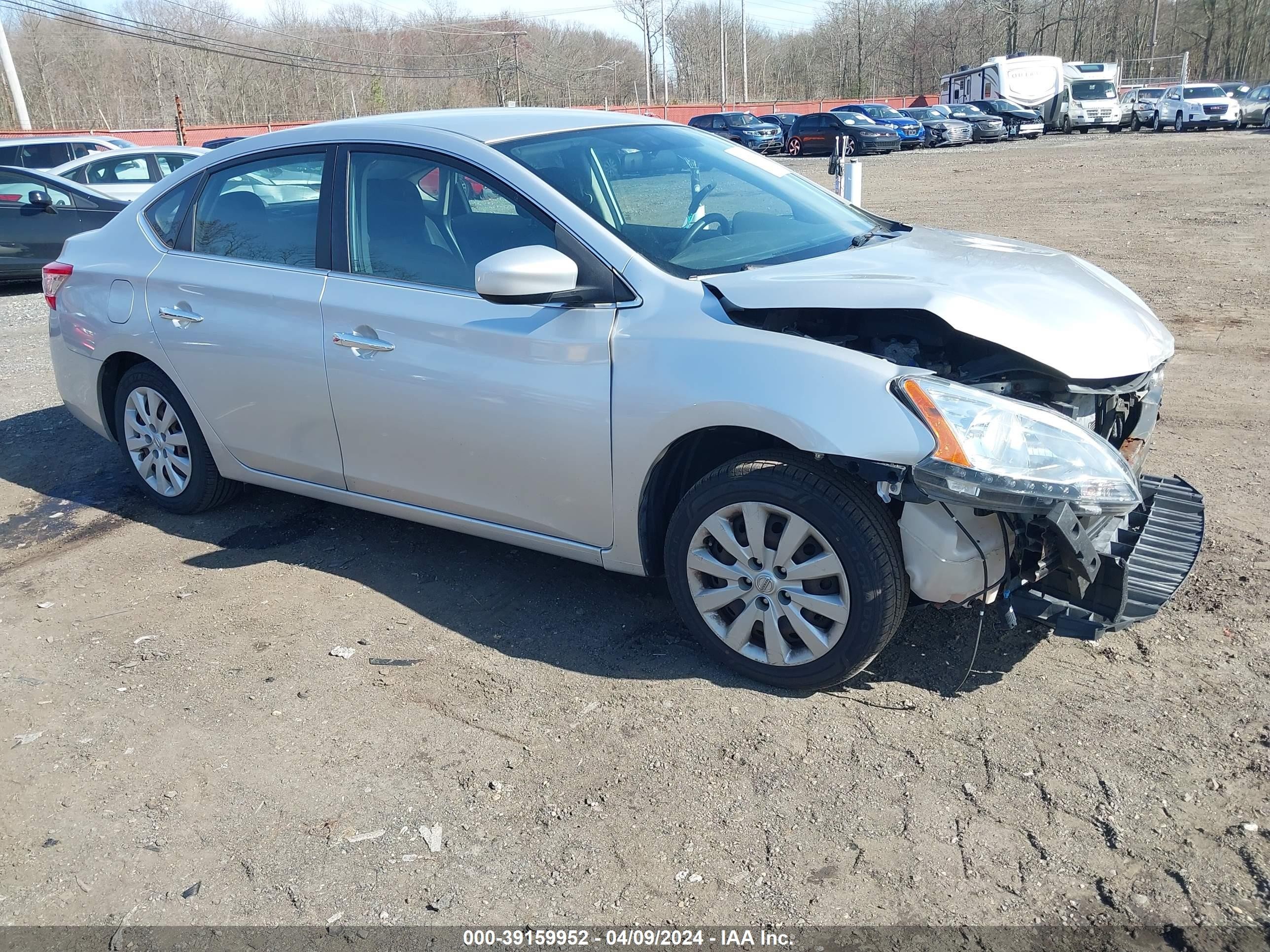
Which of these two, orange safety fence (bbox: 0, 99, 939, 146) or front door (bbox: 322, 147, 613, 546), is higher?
orange safety fence (bbox: 0, 99, 939, 146)

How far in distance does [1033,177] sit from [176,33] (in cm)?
5785

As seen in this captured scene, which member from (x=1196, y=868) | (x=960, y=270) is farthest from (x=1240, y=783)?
(x=960, y=270)

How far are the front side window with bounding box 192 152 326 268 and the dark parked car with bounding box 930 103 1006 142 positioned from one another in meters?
38.4

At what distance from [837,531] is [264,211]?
302 centimetres

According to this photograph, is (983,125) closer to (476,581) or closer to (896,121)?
(896,121)

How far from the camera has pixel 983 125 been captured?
126ft

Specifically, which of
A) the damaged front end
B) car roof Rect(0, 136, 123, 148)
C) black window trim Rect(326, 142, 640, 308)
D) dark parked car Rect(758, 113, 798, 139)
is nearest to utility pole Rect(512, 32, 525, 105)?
dark parked car Rect(758, 113, 798, 139)

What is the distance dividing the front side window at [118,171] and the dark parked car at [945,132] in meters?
30.9

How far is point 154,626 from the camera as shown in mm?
4188

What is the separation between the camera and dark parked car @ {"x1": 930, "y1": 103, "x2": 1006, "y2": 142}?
3847 centimetres

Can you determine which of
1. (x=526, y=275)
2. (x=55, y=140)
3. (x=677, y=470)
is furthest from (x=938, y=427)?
(x=55, y=140)

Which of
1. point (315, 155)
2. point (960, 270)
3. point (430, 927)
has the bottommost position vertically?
point (430, 927)

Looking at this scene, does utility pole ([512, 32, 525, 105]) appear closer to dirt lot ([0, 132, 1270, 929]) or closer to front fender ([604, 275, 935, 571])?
dirt lot ([0, 132, 1270, 929])

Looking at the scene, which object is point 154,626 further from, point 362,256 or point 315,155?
point 315,155
